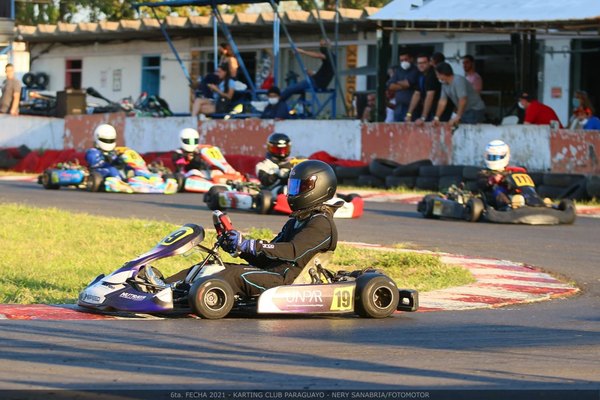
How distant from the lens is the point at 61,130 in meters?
23.2

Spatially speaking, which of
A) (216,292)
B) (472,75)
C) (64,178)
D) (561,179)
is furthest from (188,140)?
(216,292)

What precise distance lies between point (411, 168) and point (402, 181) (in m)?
0.23

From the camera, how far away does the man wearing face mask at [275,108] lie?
19859 mm

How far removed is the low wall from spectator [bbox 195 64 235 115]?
74 centimetres

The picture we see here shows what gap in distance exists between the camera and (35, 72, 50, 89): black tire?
30.7m

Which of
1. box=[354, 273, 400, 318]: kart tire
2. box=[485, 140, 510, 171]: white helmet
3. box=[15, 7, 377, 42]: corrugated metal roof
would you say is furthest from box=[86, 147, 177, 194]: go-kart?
box=[354, 273, 400, 318]: kart tire

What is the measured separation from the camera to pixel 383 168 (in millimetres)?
17672

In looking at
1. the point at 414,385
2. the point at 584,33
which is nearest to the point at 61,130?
the point at 584,33

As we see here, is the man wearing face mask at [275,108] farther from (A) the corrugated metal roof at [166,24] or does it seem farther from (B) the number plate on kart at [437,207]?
(B) the number plate on kart at [437,207]

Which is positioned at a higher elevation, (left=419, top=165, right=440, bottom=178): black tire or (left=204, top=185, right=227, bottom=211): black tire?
(left=419, top=165, right=440, bottom=178): black tire

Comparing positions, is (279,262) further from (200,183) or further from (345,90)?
(345,90)

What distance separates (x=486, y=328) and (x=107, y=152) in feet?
37.4

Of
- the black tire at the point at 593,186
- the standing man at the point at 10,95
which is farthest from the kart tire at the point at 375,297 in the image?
the standing man at the point at 10,95

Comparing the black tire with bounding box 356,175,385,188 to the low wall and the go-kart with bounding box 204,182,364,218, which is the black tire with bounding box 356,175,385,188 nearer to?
the low wall
